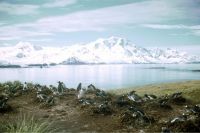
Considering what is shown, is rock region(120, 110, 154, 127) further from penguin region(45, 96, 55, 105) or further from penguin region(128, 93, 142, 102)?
penguin region(45, 96, 55, 105)

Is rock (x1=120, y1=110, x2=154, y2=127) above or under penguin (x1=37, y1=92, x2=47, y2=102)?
under

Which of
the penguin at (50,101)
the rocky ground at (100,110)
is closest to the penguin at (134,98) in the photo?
the rocky ground at (100,110)

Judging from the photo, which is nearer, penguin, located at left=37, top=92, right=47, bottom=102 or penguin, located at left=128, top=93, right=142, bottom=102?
penguin, located at left=128, top=93, right=142, bottom=102

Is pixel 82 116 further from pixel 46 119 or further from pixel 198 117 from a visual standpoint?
pixel 198 117

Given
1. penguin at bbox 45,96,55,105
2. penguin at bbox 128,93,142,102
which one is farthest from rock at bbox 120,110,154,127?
penguin at bbox 45,96,55,105

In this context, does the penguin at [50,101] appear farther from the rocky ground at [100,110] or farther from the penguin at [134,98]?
the penguin at [134,98]

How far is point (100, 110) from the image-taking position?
A: 16.0m

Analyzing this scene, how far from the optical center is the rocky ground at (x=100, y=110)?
1359 cm

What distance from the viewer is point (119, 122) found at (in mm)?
14453

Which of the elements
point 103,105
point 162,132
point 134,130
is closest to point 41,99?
point 103,105

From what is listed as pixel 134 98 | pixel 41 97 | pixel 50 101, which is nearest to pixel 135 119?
pixel 134 98

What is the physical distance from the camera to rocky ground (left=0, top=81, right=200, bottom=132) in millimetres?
13586

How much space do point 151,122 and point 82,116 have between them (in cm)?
344

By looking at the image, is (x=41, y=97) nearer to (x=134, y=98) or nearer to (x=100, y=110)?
(x=100, y=110)
